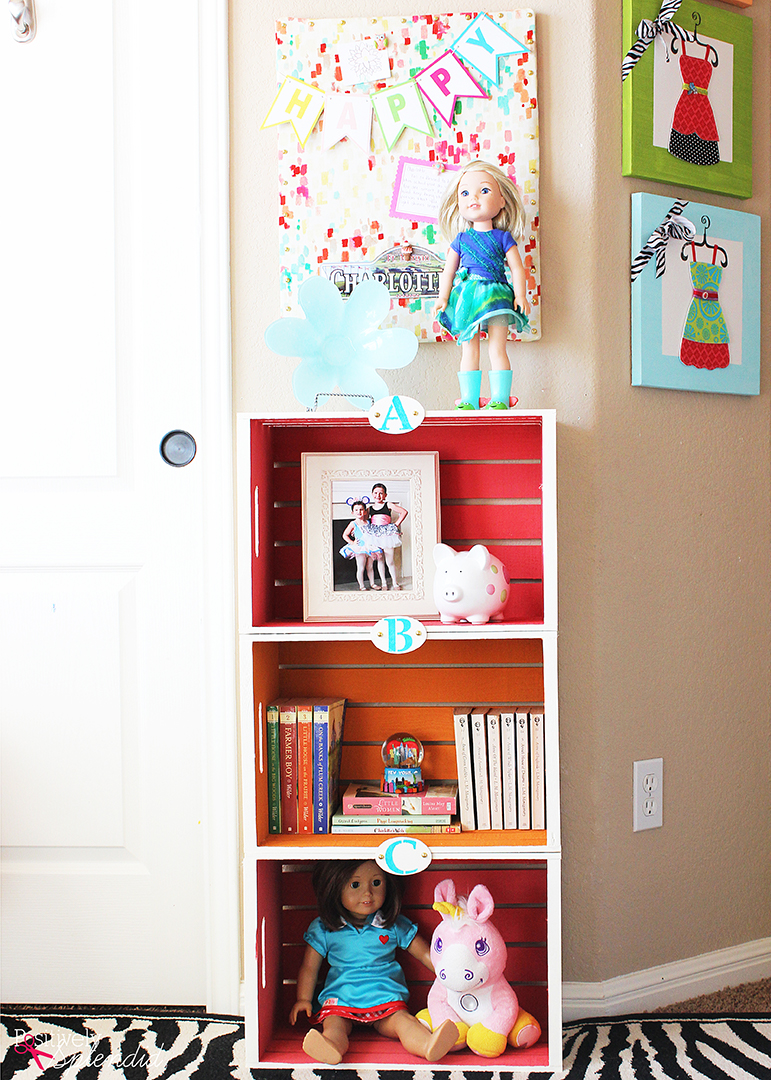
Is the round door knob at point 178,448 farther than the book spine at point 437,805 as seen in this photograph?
Yes

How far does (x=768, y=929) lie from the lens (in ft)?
5.64

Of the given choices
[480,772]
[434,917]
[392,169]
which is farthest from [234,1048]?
[392,169]

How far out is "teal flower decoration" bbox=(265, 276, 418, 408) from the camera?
54.5 inches

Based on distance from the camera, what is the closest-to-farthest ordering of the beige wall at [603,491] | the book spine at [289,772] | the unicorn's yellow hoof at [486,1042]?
the unicorn's yellow hoof at [486,1042] → the book spine at [289,772] → the beige wall at [603,491]

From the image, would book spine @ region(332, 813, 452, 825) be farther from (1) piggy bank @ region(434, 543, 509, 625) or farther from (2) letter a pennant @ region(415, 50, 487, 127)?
(2) letter a pennant @ region(415, 50, 487, 127)

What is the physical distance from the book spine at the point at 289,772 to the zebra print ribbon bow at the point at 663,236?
38.9 inches

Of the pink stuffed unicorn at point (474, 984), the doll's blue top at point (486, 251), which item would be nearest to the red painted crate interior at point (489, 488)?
the doll's blue top at point (486, 251)

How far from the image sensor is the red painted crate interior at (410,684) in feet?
5.14

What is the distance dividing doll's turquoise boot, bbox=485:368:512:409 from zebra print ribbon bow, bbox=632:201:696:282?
35 cm

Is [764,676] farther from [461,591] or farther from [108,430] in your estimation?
[108,430]

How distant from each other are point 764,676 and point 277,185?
4.34 ft

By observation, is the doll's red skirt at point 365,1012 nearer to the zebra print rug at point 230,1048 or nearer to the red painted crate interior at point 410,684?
the zebra print rug at point 230,1048

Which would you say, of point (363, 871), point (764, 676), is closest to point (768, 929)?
point (764, 676)

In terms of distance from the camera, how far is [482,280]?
1.41 m
